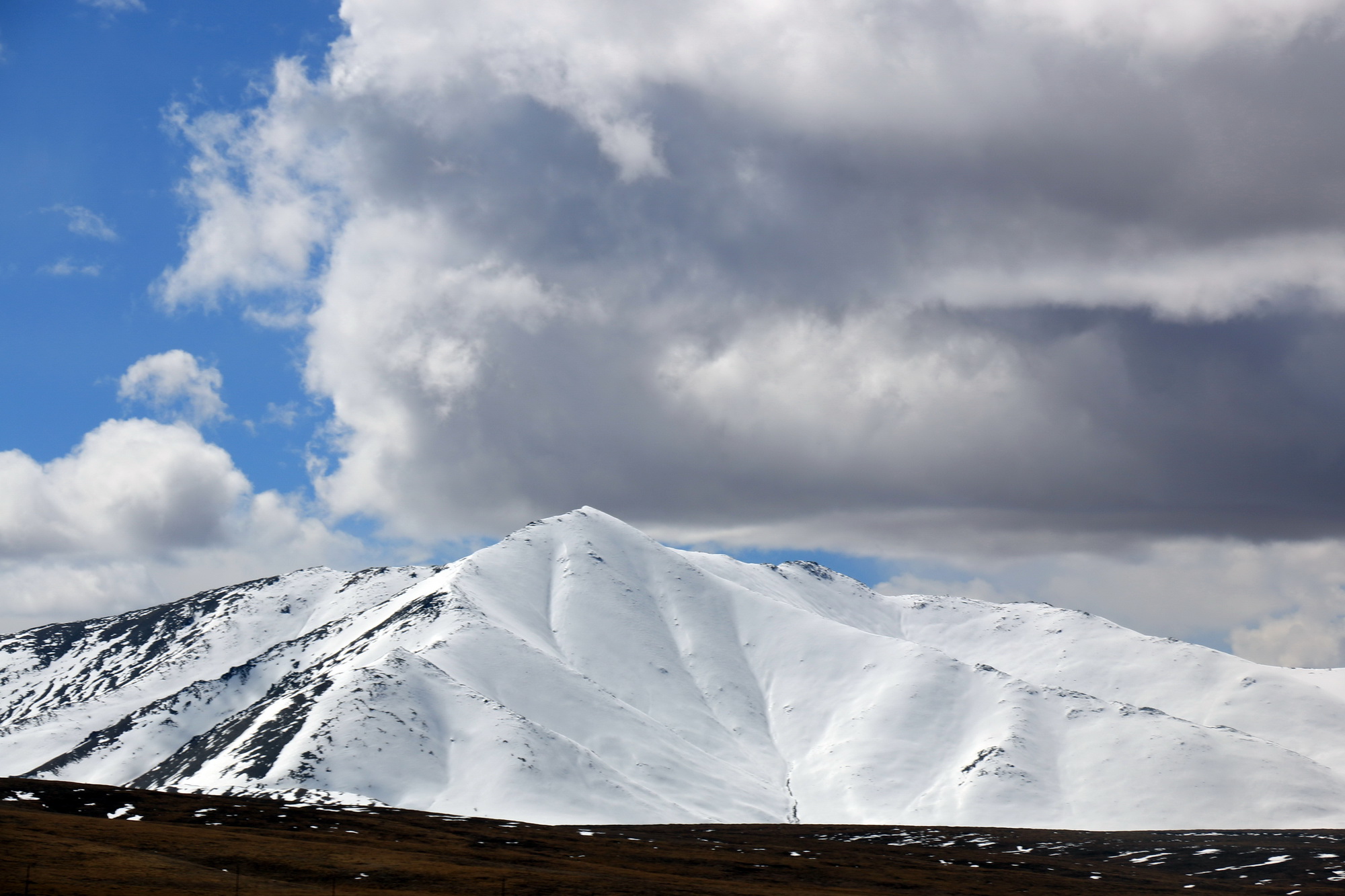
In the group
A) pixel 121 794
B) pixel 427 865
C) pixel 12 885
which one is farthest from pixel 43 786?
pixel 12 885

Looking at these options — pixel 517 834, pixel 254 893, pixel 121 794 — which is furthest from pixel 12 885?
pixel 517 834

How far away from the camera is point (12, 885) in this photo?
257 feet

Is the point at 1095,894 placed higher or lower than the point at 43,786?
lower

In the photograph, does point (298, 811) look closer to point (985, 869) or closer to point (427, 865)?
point (427, 865)

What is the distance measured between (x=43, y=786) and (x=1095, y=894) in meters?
151

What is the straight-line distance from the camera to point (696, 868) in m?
154

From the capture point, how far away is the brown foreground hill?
9356 centimetres

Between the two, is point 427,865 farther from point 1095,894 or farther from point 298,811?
point 1095,894

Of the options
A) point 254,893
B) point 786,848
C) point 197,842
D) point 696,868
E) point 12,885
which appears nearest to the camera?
point 12,885

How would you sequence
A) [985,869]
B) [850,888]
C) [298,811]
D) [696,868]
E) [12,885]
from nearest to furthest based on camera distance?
[12,885], [850,888], [696,868], [298,811], [985,869]

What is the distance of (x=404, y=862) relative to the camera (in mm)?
118250

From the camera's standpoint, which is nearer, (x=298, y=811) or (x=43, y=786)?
(x=43, y=786)

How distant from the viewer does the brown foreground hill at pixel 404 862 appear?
93.6 metres

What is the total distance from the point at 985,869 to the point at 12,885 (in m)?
150
